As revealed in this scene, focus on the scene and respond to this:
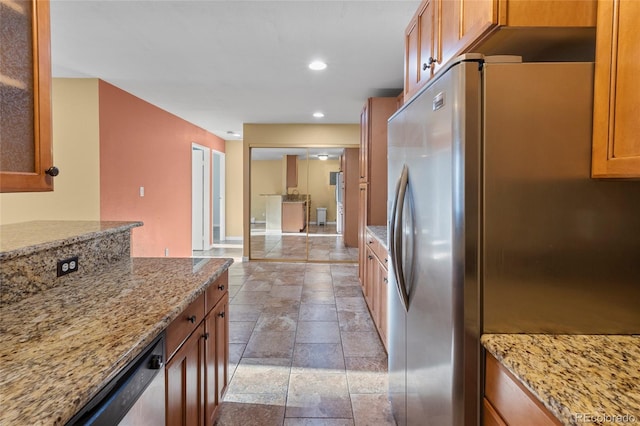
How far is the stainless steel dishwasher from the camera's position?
73cm

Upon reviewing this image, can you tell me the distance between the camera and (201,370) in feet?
4.88

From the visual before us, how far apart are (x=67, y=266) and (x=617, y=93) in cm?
207

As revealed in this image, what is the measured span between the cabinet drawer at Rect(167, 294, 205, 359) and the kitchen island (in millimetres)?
73

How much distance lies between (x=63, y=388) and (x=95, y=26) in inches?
106

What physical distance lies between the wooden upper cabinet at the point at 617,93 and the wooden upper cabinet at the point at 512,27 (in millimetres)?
88

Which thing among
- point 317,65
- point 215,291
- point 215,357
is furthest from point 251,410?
point 317,65

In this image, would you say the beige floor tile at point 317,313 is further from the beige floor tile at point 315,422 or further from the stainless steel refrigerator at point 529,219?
the stainless steel refrigerator at point 529,219

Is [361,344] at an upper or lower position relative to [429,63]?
lower

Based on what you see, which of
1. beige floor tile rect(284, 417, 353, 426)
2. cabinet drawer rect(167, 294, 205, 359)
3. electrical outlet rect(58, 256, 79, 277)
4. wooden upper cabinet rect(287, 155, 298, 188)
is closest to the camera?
cabinet drawer rect(167, 294, 205, 359)

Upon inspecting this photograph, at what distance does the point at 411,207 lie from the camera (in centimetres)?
143

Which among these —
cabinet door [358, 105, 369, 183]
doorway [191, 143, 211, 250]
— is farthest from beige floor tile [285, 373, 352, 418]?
doorway [191, 143, 211, 250]

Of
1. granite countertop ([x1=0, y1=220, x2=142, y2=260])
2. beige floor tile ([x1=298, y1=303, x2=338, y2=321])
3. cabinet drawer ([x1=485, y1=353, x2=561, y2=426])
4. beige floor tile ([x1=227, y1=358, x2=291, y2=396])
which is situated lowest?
beige floor tile ([x1=227, y1=358, x2=291, y2=396])

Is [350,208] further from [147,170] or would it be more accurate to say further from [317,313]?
[147,170]

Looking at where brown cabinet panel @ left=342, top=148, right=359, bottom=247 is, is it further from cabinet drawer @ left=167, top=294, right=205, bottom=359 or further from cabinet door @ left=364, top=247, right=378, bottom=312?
cabinet drawer @ left=167, top=294, right=205, bottom=359
